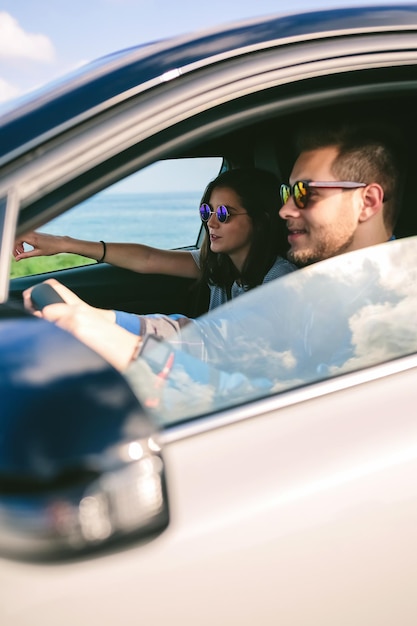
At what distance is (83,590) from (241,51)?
95 centimetres

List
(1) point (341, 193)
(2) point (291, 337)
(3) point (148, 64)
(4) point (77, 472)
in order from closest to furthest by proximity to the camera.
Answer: (4) point (77, 472) < (3) point (148, 64) < (2) point (291, 337) < (1) point (341, 193)

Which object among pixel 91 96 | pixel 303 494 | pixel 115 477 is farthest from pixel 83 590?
pixel 91 96

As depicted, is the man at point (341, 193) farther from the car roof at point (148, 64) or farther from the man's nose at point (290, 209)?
the car roof at point (148, 64)

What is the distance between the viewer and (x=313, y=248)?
6.97ft

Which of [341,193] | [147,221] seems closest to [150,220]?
[147,221]

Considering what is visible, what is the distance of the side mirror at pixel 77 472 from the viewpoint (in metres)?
0.94

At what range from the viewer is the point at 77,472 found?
0.95 m

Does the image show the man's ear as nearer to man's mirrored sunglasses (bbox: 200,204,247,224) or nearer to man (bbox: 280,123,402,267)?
man (bbox: 280,123,402,267)

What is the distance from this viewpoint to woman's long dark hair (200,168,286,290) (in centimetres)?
276

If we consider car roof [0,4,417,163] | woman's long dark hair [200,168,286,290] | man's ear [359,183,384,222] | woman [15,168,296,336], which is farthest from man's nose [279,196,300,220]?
car roof [0,4,417,163]

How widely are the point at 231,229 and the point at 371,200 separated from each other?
0.86 meters

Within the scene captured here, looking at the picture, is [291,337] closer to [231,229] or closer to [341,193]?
[341,193]

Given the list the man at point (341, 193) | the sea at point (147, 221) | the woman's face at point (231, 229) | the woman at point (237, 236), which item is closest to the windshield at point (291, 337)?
the man at point (341, 193)

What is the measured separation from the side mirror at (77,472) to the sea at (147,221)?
1.07 meters
